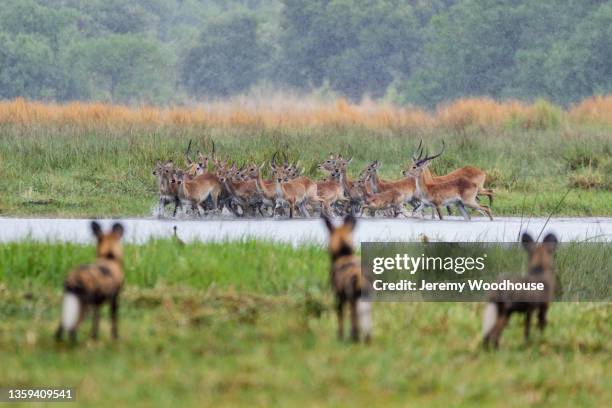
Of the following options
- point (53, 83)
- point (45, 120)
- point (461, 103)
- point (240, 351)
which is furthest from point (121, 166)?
point (53, 83)

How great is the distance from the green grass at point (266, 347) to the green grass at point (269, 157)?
8745mm

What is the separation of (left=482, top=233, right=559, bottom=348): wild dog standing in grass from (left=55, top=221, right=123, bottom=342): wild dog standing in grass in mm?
1732

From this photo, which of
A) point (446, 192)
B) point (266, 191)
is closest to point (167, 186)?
point (266, 191)

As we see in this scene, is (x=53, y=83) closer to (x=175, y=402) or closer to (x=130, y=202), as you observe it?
(x=130, y=202)

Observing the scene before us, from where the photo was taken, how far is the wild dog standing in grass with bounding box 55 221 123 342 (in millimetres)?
5895

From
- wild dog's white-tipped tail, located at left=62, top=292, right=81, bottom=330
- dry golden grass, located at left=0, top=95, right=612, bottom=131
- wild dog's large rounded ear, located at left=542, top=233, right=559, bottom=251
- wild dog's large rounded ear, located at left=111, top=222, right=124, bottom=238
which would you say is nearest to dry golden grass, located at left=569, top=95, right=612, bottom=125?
dry golden grass, located at left=0, top=95, right=612, bottom=131

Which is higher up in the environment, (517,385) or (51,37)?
(51,37)

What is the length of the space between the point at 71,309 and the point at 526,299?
2140 millimetres

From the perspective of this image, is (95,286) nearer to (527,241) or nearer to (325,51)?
(527,241)

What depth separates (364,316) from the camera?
6.61 metres

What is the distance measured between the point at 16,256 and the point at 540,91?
128ft

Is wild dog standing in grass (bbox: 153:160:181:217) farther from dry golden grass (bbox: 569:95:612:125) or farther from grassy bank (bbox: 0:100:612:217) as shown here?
dry golden grass (bbox: 569:95:612:125)

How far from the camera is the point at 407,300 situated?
8656 mm

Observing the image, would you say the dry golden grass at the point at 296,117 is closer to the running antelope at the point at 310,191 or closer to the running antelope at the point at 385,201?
the running antelope at the point at 310,191
